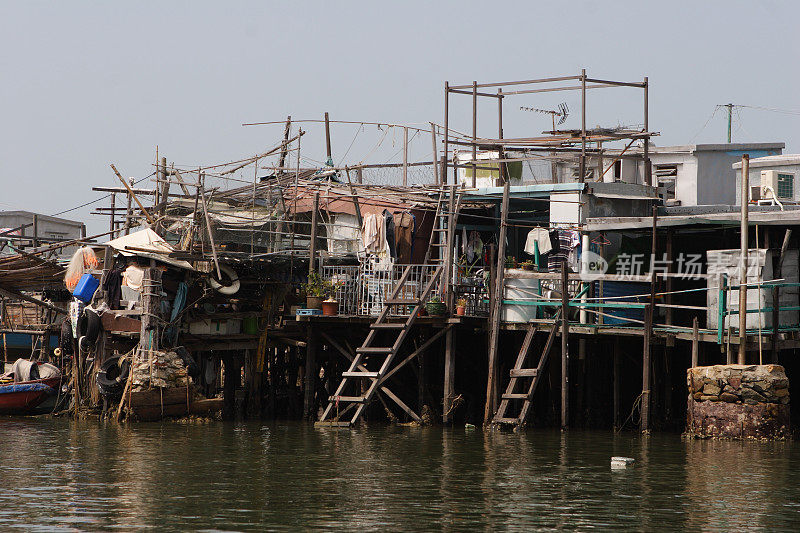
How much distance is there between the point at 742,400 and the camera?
21688 millimetres

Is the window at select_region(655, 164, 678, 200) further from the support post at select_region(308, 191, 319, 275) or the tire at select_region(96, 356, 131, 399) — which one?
the tire at select_region(96, 356, 131, 399)

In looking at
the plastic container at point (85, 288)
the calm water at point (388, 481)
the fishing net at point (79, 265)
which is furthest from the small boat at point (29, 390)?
the calm water at point (388, 481)

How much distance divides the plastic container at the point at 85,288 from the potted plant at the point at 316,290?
17.5 ft

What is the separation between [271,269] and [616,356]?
976cm

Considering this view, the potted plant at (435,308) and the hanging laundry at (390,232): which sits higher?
the hanging laundry at (390,232)

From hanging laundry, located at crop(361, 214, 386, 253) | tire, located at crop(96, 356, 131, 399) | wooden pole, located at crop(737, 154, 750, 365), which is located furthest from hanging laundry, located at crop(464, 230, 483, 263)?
tire, located at crop(96, 356, 131, 399)

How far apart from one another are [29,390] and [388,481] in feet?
47.6

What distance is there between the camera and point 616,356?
978 inches

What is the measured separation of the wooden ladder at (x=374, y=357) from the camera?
24.8 metres

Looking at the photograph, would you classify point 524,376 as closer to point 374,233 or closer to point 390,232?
point 390,232

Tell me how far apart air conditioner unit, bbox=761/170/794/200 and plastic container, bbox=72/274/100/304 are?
17.2m

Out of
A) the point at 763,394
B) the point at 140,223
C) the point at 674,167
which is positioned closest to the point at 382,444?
the point at 763,394

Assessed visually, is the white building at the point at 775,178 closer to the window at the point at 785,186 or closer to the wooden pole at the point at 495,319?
the window at the point at 785,186

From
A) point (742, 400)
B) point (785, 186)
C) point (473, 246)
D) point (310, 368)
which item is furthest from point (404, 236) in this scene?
point (785, 186)
